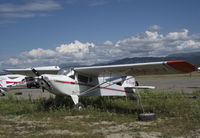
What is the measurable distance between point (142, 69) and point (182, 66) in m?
2.28

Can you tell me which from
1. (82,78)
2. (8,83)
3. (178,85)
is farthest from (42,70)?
(178,85)

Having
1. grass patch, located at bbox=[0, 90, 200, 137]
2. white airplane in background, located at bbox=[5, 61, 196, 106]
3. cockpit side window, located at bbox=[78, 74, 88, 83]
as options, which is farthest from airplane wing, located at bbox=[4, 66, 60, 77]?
cockpit side window, located at bbox=[78, 74, 88, 83]

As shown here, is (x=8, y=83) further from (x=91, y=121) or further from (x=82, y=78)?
(x=91, y=121)

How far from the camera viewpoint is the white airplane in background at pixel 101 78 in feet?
33.2

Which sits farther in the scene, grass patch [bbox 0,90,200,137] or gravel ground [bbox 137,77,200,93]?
gravel ground [bbox 137,77,200,93]

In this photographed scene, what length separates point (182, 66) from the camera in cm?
918

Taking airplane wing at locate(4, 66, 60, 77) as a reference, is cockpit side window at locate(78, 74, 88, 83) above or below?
below

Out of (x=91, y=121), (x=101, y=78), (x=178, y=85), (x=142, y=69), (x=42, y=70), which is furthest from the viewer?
(x=178, y=85)

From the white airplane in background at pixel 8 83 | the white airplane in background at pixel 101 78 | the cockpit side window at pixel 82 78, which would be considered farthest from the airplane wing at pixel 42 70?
the white airplane in background at pixel 8 83

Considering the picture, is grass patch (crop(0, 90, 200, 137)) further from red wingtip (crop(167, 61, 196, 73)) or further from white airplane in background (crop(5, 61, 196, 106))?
red wingtip (crop(167, 61, 196, 73))

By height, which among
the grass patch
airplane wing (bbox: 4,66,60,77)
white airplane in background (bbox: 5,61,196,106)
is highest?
Answer: airplane wing (bbox: 4,66,60,77)

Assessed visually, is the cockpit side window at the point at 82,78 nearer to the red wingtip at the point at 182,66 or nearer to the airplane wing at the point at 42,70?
the airplane wing at the point at 42,70

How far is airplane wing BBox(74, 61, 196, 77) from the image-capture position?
30.3 feet

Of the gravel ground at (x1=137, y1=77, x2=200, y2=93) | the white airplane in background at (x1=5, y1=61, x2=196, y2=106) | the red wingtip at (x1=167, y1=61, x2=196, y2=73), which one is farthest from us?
the gravel ground at (x1=137, y1=77, x2=200, y2=93)
